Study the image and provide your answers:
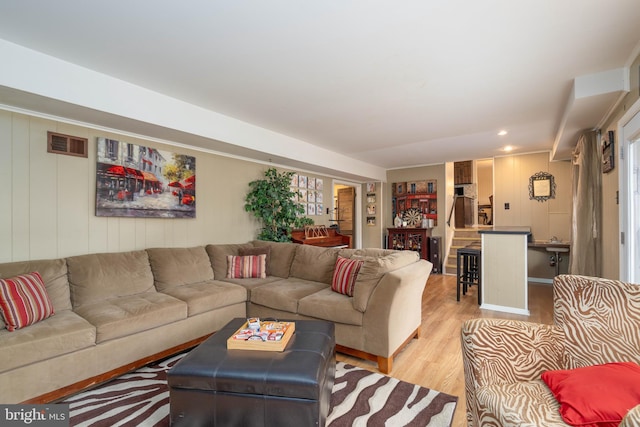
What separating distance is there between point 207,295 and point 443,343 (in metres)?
2.37

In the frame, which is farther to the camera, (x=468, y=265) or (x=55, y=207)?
(x=468, y=265)

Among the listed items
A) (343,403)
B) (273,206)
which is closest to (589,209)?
(343,403)

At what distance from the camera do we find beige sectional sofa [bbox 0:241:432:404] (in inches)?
75.2

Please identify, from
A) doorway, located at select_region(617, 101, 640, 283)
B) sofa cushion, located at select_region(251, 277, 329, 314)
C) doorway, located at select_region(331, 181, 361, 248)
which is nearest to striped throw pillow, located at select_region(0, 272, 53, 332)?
sofa cushion, located at select_region(251, 277, 329, 314)

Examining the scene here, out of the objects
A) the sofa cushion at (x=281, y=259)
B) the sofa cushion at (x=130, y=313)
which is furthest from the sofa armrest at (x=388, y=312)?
the sofa cushion at (x=130, y=313)

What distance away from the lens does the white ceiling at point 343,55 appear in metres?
1.73

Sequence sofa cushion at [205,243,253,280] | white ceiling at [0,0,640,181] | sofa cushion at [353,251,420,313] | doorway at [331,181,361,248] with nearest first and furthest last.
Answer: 1. white ceiling at [0,0,640,181]
2. sofa cushion at [353,251,420,313]
3. sofa cushion at [205,243,253,280]
4. doorway at [331,181,361,248]

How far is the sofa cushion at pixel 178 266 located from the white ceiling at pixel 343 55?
1.33m

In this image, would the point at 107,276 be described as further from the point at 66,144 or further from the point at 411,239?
the point at 411,239

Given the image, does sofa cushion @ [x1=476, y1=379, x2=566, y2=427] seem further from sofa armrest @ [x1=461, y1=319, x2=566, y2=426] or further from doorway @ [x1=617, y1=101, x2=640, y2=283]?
doorway @ [x1=617, y1=101, x2=640, y2=283]

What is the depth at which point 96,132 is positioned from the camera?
115 inches

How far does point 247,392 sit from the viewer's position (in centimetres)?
154

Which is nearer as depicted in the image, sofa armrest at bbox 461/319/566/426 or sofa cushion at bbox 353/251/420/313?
sofa armrest at bbox 461/319/566/426

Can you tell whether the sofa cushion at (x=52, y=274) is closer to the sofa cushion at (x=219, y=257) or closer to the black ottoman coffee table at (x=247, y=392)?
the sofa cushion at (x=219, y=257)
